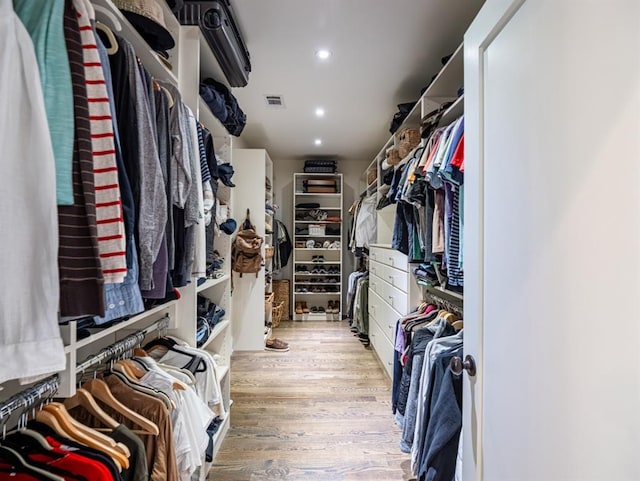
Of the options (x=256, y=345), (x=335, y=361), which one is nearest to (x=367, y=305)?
(x=335, y=361)

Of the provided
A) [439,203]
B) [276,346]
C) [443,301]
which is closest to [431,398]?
[443,301]

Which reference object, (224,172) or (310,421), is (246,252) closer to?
(224,172)

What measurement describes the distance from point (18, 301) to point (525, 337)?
99 cm

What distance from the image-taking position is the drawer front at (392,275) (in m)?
2.43

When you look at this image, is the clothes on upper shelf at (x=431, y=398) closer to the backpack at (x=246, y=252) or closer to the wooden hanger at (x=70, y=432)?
the wooden hanger at (x=70, y=432)

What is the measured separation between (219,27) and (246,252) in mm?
2140

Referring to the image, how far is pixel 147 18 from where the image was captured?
1141 millimetres

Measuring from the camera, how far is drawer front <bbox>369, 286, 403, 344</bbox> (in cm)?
271

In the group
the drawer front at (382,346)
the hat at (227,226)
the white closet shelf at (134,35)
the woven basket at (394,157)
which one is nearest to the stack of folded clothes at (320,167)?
the woven basket at (394,157)

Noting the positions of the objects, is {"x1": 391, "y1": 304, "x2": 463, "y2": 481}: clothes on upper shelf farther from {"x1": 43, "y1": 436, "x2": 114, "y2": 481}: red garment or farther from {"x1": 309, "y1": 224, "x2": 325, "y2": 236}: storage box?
{"x1": 309, "y1": 224, "x2": 325, "y2": 236}: storage box

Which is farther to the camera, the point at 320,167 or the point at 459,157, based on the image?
the point at 320,167

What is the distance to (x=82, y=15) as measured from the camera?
698mm

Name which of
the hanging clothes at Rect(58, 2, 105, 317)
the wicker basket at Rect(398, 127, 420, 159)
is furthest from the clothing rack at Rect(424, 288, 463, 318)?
the hanging clothes at Rect(58, 2, 105, 317)

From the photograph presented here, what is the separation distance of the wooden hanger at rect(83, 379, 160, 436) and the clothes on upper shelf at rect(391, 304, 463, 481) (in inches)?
39.3
